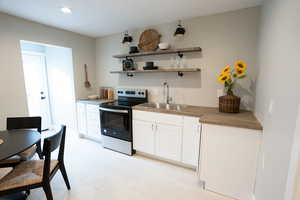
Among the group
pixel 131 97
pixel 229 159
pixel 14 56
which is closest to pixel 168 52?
pixel 131 97

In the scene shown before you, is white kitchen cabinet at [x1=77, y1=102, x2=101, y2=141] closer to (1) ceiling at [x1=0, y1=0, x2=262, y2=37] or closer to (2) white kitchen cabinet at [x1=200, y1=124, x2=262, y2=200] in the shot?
(1) ceiling at [x1=0, y1=0, x2=262, y2=37]

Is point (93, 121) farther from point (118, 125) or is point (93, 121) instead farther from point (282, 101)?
point (282, 101)

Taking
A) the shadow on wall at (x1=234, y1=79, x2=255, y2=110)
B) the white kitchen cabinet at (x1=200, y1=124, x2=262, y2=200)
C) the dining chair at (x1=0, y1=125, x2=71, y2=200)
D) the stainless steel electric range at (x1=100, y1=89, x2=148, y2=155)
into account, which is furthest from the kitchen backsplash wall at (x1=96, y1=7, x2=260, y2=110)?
the dining chair at (x1=0, y1=125, x2=71, y2=200)

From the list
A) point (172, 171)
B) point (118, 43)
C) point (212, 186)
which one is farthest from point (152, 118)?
point (118, 43)

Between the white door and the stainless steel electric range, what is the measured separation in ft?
6.81

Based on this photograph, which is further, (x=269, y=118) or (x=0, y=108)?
(x=0, y=108)

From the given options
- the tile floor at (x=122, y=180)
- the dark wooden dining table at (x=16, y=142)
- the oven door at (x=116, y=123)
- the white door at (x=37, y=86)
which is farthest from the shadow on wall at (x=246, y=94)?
the white door at (x=37, y=86)

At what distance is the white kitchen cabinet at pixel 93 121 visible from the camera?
3055 millimetres

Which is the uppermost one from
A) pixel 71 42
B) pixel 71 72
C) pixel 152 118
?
pixel 71 42

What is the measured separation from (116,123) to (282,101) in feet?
7.73

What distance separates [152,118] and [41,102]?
3.18 m

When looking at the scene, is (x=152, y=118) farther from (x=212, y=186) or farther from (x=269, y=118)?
(x=269, y=118)

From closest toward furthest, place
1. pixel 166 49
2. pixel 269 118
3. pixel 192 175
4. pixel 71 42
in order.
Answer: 1. pixel 269 118
2. pixel 192 175
3. pixel 166 49
4. pixel 71 42

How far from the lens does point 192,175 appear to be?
215cm
